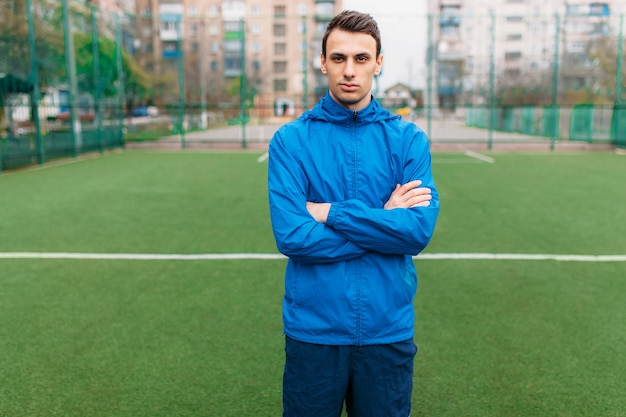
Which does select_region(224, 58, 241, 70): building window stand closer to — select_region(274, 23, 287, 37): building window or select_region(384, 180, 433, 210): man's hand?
select_region(274, 23, 287, 37): building window

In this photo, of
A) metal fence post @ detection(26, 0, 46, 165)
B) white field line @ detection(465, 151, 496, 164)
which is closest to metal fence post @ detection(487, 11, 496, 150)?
white field line @ detection(465, 151, 496, 164)

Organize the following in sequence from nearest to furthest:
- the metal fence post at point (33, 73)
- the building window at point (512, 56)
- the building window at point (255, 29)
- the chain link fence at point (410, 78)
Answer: the metal fence post at point (33, 73) < the chain link fence at point (410, 78) < the building window at point (512, 56) < the building window at point (255, 29)

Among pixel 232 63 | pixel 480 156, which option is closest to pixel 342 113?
pixel 480 156

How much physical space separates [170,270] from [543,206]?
18.7ft

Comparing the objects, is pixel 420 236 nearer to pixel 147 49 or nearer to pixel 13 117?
pixel 13 117

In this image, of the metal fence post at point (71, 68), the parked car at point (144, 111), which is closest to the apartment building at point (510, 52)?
the parked car at point (144, 111)

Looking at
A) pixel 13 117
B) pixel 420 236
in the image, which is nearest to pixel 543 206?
pixel 420 236

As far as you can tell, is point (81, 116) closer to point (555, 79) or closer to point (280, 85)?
point (280, 85)

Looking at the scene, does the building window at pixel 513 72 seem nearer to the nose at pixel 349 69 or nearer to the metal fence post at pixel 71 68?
the metal fence post at pixel 71 68

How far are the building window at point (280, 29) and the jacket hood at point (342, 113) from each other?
70.9 feet

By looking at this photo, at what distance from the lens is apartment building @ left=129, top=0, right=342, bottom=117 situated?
20359mm

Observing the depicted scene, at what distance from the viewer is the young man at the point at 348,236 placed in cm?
197

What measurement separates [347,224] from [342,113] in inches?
14.0

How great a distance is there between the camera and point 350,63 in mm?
1935
